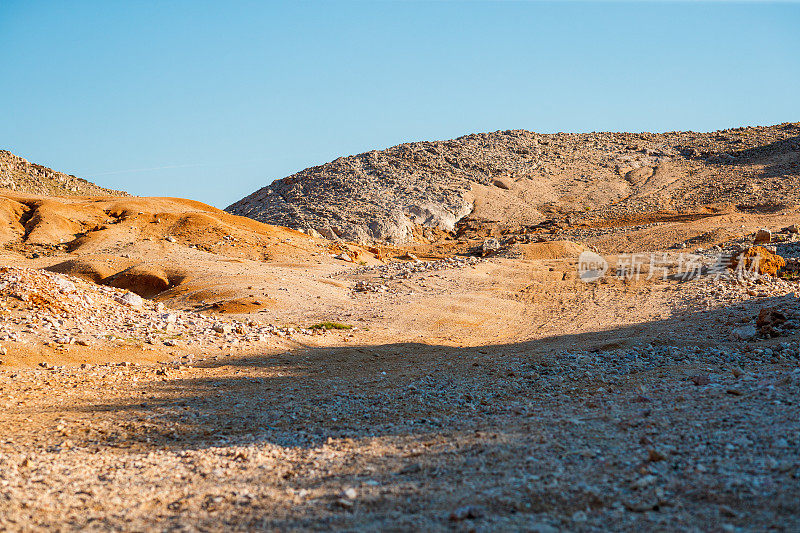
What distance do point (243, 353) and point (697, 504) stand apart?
8.09 metres

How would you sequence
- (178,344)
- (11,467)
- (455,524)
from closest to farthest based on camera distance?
1. (455,524)
2. (11,467)
3. (178,344)

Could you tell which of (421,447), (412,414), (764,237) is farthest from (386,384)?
(764,237)

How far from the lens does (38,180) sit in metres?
42.5

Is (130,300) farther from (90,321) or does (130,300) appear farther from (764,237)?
(764,237)

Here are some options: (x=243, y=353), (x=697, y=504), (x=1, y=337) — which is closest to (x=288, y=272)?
(x=243, y=353)

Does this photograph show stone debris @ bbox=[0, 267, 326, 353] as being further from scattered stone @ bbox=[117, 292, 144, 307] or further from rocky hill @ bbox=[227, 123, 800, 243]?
rocky hill @ bbox=[227, 123, 800, 243]

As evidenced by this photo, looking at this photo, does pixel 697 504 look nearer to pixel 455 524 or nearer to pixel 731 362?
pixel 455 524

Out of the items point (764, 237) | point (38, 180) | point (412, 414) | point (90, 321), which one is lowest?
point (412, 414)

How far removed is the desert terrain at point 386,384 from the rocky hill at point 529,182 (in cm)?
1093

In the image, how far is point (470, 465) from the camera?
15.4ft

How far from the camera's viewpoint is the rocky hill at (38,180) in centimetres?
4025

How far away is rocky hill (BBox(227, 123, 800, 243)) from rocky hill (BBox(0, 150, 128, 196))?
10905mm

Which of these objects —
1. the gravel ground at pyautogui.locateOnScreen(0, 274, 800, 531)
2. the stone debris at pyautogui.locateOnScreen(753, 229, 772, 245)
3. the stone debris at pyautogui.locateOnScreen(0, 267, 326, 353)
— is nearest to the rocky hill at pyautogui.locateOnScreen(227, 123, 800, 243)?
the stone debris at pyautogui.locateOnScreen(753, 229, 772, 245)

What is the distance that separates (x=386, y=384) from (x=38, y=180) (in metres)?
42.8
